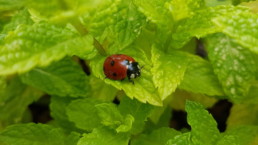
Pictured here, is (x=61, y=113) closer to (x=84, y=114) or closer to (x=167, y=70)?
(x=84, y=114)

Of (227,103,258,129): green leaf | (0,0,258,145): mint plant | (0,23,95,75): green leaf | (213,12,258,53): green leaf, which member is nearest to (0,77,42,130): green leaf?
(0,0,258,145): mint plant

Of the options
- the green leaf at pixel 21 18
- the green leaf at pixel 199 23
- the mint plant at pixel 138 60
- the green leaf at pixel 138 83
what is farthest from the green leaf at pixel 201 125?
the green leaf at pixel 21 18

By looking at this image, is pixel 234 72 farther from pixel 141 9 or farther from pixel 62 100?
pixel 62 100

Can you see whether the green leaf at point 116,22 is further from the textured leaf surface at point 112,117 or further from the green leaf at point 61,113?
the green leaf at point 61,113

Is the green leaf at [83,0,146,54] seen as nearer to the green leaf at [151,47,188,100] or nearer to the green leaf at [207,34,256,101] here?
the green leaf at [151,47,188,100]

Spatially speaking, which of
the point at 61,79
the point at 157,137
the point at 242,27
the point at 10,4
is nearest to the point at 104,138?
the point at 157,137
